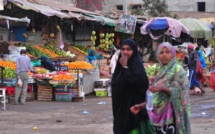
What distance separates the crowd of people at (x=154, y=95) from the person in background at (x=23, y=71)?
8.50 m

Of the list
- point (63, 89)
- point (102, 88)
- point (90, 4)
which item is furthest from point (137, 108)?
point (90, 4)

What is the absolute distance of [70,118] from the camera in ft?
39.4

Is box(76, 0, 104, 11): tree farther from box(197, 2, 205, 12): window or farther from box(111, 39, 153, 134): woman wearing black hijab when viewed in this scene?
box(111, 39, 153, 134): woman wearing black hijab

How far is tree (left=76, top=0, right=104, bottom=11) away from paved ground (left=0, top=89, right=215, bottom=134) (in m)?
24.2

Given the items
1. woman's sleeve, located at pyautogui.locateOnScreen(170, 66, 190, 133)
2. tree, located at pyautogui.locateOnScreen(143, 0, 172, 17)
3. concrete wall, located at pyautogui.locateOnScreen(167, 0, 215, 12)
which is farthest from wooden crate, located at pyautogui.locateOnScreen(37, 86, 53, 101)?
concrete wall, located at pyautogui.locateOnScreen(167, 0, 215, 12)

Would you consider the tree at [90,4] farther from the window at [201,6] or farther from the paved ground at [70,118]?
the paved ground at [70,118]

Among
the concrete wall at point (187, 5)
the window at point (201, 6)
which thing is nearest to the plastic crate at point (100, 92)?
the concrete wall at point (187, 5)

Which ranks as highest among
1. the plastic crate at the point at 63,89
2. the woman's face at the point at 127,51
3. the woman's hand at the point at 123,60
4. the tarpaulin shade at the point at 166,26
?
the tarpaulin shade at the point at 166,26

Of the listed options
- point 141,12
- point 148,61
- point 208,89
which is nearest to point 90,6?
point 141,12

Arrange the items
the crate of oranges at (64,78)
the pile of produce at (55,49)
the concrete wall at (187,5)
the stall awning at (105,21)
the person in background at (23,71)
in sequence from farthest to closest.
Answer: the concrete wall at (187,5) < the stall awning at (105,21) < the pile of produce at (55,49) < the crate of oranges at (64,78) < the person in background at (23,71)

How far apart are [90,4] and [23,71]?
2632cm

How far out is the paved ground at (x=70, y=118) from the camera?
10180 millimetres

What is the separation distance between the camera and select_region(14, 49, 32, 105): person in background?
14.1 meters

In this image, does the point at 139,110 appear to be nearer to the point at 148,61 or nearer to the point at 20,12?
the point at 20,12
